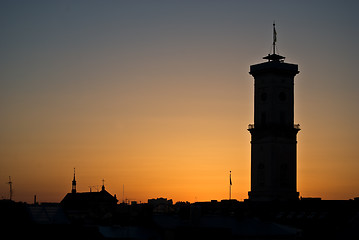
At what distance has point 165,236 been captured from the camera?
128m

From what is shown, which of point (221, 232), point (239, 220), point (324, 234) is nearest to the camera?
point (221, 232)

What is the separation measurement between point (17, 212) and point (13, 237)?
31.7 ft

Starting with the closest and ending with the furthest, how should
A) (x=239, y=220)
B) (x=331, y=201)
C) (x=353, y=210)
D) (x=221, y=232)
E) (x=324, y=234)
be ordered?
1. (x=221, y=232)
2. (x=239, y=220)
3. (x=324, y=234)
4. (x=353, y=210)
5. (x=331, y=201)

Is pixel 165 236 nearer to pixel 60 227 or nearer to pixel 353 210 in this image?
pixel 60 227

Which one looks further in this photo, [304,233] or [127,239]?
[304,233]

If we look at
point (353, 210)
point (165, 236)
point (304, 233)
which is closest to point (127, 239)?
point (165, 236)

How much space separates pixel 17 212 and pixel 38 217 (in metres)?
2.98

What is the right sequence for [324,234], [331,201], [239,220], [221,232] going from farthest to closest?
1. [331,201]
2. [324,234]
3. [239,220]
4. [221,232]

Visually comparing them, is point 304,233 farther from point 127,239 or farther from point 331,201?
point 127,239

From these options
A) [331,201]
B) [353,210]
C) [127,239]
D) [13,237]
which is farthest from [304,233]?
[13,237]

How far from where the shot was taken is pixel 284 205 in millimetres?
183000

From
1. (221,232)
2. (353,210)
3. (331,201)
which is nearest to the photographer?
(221,232)

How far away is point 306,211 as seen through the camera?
173000mm

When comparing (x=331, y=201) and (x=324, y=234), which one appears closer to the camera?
(x=324, y=234)
